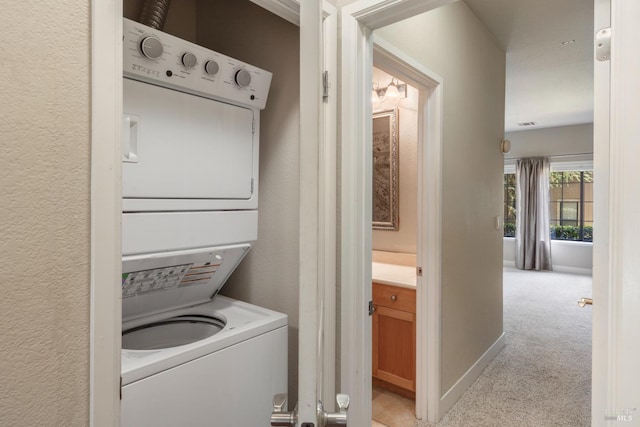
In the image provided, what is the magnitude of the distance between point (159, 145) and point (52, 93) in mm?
478

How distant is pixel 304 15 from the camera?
1.86 feet

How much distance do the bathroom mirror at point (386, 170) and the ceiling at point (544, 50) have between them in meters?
0.99

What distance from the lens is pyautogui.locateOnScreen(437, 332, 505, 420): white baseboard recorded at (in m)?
2.26

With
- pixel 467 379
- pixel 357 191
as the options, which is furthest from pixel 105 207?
pixel 467 379

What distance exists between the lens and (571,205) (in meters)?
7.06

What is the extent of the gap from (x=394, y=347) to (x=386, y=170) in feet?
4.59

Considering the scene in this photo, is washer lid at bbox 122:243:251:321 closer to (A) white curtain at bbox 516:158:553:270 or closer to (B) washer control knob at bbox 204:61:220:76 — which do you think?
(B) washer control knob at bbox 204:61:220:76

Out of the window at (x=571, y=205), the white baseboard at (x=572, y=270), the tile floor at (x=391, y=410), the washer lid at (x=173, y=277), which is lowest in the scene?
the tile floor at (x=391, y=410)

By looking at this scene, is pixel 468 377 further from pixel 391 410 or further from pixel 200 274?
pixel 200 274

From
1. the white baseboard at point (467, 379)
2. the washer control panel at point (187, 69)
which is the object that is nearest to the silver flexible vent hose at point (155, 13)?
the washer control panel at point (187, 69)

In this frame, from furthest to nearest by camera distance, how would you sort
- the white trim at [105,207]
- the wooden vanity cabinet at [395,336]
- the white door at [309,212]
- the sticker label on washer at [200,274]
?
the wooden vanity cabinet at [395,336] → the sticker label on washer at [200,274] → the white trim at [105,207] → the white door at [309,212]

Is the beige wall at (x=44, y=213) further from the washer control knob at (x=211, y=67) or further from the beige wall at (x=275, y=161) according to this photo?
the beige wall at (x=275, y=161)

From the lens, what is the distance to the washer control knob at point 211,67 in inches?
50.4

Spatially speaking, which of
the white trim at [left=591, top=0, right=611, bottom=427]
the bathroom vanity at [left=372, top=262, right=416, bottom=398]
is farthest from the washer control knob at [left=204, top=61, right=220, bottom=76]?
the bathroom vanity at [left=372, top=262, right=416, bottom=398]
